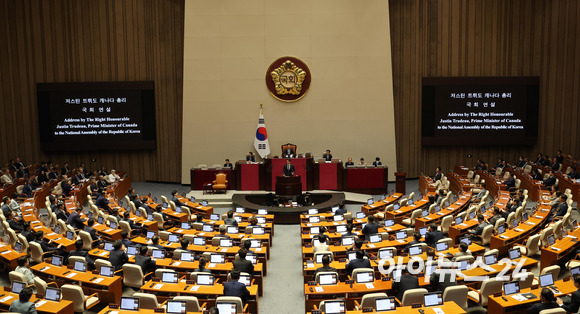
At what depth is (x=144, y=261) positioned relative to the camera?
395 inches

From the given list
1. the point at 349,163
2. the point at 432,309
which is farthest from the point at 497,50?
the point at 432,309

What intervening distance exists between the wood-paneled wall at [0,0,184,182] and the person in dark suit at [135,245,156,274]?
14102 mm

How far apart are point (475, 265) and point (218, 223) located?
7529 millimetres

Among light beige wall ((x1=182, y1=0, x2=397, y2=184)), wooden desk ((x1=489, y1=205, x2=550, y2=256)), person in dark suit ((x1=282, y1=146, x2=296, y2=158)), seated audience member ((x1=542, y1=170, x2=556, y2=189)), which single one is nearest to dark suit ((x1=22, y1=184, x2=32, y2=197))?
light beige wall ((x1=182, y1=0, x2=397, y2=184))

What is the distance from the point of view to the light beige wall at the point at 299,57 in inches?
874

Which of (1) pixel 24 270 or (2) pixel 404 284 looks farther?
(1) pixel 24 270

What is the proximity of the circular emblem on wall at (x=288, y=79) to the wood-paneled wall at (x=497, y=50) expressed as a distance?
443 cm

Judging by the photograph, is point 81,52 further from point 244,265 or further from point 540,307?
point 540,307

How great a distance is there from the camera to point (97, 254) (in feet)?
35.8

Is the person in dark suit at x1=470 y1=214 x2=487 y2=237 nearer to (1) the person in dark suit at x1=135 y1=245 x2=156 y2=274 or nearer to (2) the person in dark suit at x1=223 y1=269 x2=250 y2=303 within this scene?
(2) the person in dark suit at x1=223 y1=269 x2=250 y2=303

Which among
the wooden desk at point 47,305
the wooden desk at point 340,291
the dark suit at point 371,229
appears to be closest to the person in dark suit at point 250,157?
the dark suit at point 371,229

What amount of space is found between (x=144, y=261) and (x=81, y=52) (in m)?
16.3

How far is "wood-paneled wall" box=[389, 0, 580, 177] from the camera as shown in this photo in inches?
899

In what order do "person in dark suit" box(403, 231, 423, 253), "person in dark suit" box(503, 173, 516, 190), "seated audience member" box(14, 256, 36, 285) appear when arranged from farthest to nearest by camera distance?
"person in dark suit" box(503, 173, 516, 190) → "person in dark suit" box(403, 231, 423, 253) → "seated audience member" box(14, 256, 36, 285)
